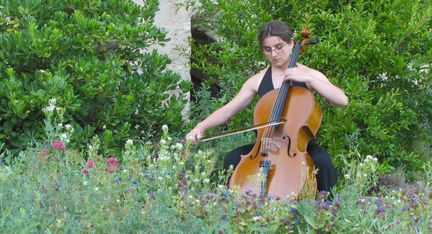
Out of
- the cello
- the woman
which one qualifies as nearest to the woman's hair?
the woman

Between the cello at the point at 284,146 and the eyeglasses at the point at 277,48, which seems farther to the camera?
the eyeglasses at the point at 277,48

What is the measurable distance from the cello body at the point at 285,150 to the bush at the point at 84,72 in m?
0.85

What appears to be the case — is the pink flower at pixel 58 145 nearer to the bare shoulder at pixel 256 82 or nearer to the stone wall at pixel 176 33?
the bare shoulder at pixel 256 82

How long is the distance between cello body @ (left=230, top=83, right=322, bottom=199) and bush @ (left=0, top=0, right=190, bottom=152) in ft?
2.79

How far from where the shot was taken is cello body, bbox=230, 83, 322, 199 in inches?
160

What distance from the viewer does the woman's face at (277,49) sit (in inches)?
177

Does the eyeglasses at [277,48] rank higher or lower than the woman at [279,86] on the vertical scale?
higher

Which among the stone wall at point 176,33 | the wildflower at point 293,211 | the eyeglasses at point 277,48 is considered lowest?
the wildflower at point 293,211

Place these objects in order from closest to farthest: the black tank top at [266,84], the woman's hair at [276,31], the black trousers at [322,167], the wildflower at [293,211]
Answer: the wildflower at [293,211], the black trousers at [322,167], the woman's hair at [276,31], the black tank top at [266,84]

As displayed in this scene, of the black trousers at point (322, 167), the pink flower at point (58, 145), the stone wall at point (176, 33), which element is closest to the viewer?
the pink flower at point (58, 145)

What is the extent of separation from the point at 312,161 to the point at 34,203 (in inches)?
67.6

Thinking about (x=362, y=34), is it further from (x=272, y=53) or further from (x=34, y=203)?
(x=34, y=203)

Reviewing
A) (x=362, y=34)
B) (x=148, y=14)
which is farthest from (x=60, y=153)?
(x=362, y=34)

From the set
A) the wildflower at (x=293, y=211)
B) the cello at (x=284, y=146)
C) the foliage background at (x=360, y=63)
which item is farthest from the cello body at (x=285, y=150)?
the foliage background at (x=360, y=63)
